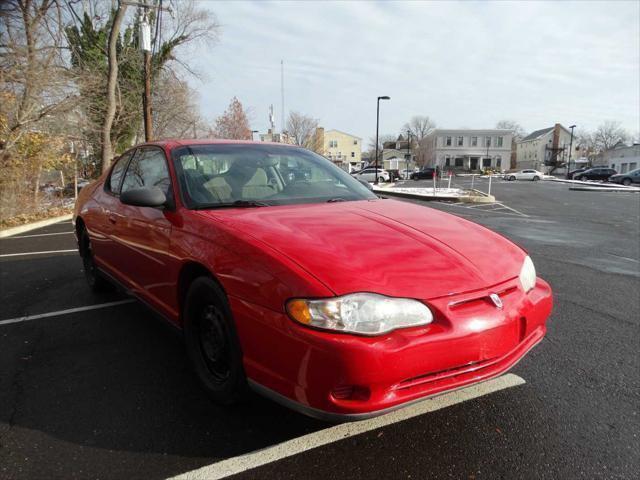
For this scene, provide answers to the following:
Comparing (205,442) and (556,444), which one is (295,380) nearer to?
(205,442)

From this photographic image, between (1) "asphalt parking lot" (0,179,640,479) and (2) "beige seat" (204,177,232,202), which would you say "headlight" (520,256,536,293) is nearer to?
(1) "asphalt parking lot" (0,179,640,479)

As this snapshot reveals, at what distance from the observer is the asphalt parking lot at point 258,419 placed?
2090mm

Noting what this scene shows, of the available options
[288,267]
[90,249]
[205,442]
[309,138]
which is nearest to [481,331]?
[288,267]

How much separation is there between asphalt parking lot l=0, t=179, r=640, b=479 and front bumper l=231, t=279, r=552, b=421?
43cm

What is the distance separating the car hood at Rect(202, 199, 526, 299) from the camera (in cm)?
197

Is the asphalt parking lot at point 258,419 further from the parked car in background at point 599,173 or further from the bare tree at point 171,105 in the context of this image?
the parked car in background at point 599,173

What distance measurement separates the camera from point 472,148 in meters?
77.4

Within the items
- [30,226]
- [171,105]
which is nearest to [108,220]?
[30,226]

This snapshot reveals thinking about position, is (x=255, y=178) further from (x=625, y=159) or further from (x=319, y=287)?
(x=625, y=159)

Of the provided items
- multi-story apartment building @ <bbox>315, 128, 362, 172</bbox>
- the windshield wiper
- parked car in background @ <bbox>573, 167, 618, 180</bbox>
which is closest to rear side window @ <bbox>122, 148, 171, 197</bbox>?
the windshield wiper

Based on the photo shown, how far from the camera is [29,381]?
2938mm

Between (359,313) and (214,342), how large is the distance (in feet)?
3.55

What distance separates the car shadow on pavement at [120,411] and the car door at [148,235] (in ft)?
1.61

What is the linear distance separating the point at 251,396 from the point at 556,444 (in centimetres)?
160
